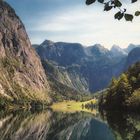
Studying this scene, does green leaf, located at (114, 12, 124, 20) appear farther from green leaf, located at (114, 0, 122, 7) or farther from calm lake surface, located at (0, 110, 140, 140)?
calm lake surface, located at (0, 110, 140, 140)

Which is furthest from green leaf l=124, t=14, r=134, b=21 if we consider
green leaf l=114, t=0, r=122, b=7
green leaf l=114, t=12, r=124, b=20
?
green leaf l=114, t=0, r=122, b=7

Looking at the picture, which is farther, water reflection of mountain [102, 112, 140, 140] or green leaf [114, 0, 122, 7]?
water reflection of mountain [102, 112, 140, 140]

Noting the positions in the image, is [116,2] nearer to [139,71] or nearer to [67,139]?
[67,139]

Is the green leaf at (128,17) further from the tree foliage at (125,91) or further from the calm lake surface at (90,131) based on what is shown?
the tree foliage at (125,91)

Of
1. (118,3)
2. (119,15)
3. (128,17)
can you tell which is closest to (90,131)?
(119,15)

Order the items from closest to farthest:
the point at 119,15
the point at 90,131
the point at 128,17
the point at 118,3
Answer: the point at 118,3 < the point at 128,17 < the point at 119,15 < the point at 90,131

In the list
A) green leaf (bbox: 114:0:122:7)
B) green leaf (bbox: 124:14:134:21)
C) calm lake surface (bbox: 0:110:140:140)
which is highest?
green leaf (bbox: 114:0:122:7)

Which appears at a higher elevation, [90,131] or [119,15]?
[119,15]

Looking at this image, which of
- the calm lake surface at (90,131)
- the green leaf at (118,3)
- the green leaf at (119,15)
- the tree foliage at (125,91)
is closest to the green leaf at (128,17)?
the green leaf at (119,15)

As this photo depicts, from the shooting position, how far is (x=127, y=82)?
159375 mm

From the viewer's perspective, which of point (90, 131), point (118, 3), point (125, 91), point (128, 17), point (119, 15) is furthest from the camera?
point (125, 91)

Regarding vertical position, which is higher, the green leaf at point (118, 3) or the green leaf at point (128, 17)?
the green leaf at point (118, 3)

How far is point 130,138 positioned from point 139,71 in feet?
337

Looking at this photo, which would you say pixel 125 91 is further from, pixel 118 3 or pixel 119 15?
pixel 118 3
